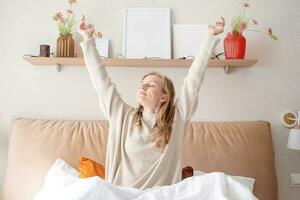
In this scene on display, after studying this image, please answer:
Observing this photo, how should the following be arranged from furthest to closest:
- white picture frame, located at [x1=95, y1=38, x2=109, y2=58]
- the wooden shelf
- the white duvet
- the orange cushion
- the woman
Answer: white picture frame, located at [x1=95, y1=38, x2=109, y2=58] < the wooden shelf < the orange cushion < the woman < the white duvet

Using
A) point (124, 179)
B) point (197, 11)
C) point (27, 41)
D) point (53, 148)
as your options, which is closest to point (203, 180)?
point (124, 179)

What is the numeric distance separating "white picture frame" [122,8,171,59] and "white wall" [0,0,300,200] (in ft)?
0.19

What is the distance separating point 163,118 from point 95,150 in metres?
0.72

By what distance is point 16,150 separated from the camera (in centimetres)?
226

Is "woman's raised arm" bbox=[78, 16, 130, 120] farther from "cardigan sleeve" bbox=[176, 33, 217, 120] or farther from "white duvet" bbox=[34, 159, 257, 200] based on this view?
"white duvet" bbox=[34, 159, 257, 200]

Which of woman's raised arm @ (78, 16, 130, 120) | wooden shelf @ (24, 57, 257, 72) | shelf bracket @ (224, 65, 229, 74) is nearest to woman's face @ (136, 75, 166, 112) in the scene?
woman's raised arm @ (78, 16, 130, 120)

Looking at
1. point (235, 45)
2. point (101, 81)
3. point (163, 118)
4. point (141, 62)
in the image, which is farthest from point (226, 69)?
point (101, 81)

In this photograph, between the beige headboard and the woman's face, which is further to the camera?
the beige headboard

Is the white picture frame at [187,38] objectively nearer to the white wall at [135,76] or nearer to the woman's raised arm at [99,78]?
the white wall at [135,76]

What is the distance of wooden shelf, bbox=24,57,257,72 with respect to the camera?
93.4 inches

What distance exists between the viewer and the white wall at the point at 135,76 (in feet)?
8.27

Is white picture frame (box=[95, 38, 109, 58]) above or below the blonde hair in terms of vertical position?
above

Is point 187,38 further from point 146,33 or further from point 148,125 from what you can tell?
point 148,125

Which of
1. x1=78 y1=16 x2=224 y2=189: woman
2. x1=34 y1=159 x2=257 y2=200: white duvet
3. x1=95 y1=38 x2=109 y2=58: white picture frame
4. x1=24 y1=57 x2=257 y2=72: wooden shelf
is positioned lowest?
x1=34 y1=159 x2=257 y2=200: white duvet
